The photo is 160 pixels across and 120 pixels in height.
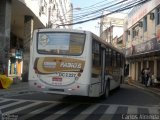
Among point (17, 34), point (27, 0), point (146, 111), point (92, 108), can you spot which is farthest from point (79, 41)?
point (17, 34)

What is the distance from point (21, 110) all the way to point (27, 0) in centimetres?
1696

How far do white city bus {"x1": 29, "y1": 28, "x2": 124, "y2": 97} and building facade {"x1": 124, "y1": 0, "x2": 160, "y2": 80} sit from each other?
15520 mm

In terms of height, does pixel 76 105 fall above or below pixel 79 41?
below

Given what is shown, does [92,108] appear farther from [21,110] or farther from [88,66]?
[21,110]

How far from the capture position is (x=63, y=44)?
628 inches

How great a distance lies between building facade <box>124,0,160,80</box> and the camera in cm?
3359

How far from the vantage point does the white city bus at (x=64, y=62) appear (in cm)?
1548

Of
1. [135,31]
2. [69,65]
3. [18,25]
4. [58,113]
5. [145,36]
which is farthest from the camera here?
[135,31]

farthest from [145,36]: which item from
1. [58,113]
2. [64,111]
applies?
[58,113]

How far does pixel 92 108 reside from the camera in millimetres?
16062

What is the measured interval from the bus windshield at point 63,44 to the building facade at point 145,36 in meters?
15.6

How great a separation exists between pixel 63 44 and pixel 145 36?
80.9 feet

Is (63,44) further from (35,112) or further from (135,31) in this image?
(135,31)

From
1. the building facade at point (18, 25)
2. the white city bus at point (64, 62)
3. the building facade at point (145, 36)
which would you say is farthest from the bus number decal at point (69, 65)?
the building facade at point (145, 36)
